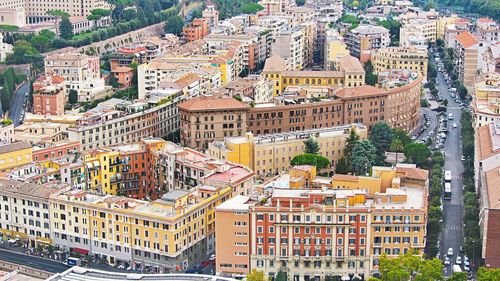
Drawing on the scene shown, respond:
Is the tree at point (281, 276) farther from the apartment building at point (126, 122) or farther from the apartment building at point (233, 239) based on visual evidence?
the apartment building at point (126, 122)

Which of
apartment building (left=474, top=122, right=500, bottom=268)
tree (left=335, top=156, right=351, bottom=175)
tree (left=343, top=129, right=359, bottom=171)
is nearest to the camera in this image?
apartment building (left=474, top=122, right=500, bottom=268)

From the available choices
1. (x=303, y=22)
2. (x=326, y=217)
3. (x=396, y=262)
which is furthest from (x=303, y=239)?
(x=303, y=22)

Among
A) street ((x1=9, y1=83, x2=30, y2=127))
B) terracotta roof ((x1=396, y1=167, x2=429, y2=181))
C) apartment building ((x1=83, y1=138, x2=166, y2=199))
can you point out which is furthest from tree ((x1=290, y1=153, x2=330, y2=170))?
street ((x1=9, y1=83, x2=30, y2=127))

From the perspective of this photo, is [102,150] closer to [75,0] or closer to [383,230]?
A: [383,230]

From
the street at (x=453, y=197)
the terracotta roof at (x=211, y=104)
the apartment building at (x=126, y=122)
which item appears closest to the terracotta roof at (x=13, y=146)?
the apartment building at (x=126, y=122)

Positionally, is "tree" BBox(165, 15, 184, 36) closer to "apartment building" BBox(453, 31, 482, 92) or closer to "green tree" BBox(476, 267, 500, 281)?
"apartment building" BBox(453, 31, 482, 92)

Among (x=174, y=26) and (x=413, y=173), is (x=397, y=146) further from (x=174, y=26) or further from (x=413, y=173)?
(x=174, y=26)

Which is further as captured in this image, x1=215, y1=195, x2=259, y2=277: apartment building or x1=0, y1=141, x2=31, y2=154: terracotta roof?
x1=0, y1=141, x2=31, y2=154: terracotta roof
